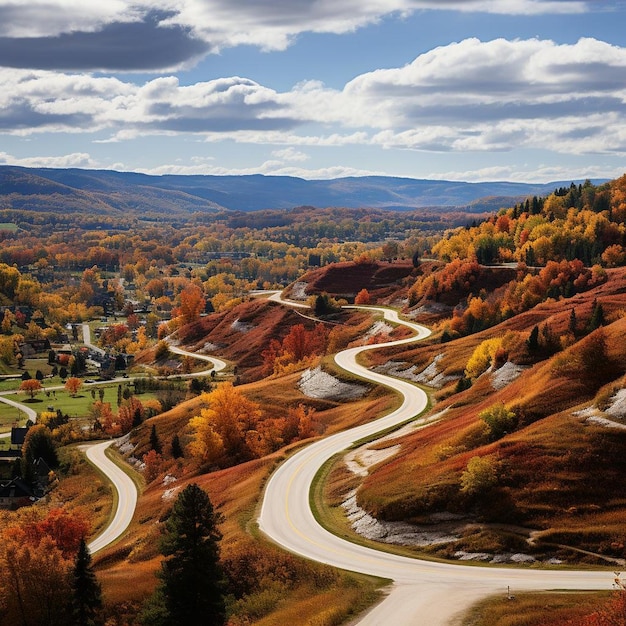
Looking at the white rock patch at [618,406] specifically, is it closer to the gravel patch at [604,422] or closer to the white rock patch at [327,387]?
the gravel patch at [604,422]

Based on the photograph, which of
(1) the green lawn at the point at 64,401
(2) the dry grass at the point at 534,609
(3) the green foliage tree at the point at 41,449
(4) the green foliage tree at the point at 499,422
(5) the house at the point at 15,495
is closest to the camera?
(2) the dry grass at the point at 534,609

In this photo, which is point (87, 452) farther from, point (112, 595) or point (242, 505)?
point (112, 595)

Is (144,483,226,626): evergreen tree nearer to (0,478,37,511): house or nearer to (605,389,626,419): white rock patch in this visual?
(605,389,626,419): white rock patch

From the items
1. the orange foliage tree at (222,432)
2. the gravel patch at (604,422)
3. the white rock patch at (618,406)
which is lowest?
the orange foliage tree at (222,432)

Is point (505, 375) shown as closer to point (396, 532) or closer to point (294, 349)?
point (396, 532)

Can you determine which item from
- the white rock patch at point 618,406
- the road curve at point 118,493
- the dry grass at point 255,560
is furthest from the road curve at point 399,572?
the road curve at point 118,493

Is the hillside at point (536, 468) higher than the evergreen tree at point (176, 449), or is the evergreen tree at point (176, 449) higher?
the hillside at point (536, 468)

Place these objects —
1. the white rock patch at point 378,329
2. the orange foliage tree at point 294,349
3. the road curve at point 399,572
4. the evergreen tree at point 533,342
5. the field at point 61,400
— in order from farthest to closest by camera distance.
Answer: the white rock patch at point 378,329
the orange foliage tree at point 294,349
the field at point 61,400
the evergreen tree at point 533,342
the road curve at point 399,572
